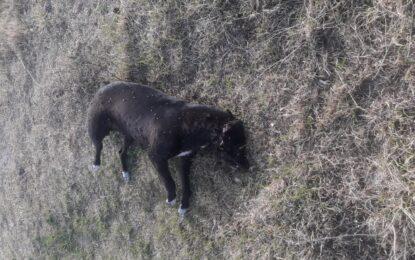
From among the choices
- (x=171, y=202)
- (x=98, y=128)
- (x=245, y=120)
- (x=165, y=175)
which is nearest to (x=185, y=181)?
(x=165, y=175)

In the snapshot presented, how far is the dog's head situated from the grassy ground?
16 centimetres

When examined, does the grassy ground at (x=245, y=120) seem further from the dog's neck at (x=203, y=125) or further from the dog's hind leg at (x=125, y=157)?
the dog's neck at (x=203, y=125)

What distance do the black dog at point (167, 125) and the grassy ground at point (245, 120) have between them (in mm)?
249

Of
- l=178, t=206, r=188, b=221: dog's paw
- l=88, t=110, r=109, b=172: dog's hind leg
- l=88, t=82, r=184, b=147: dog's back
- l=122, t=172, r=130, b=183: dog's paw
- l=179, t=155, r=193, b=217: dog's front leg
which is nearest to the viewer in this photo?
l=88, t=82, r=184, b=147: dog's back

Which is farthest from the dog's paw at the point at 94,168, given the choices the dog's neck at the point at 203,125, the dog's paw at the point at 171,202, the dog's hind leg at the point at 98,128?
the dog's neck at the point at 203,125

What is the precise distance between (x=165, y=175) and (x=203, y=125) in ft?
2.66

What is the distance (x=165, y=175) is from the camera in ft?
14.4

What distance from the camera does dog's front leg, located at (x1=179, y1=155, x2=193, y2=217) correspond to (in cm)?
443

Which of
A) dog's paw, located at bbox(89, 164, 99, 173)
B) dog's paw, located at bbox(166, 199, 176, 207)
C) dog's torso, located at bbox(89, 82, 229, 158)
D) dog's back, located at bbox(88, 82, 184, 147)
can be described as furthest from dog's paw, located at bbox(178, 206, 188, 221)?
dog's paw, located at bbox(89, 164, 99, 173)

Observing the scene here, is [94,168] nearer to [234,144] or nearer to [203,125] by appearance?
[203,125]

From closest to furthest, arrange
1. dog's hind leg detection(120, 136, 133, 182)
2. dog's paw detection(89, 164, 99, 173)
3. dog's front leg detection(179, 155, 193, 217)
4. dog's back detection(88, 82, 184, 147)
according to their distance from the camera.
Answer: dog's back detection(88, 82, 184, 147), dog's front leg detection(179, 155, 193, 217), dog's hind leg detection(120, 136, 133, 182), dog's paw detection(89, 164, 99, 173)

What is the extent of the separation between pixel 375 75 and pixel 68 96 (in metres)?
4.25

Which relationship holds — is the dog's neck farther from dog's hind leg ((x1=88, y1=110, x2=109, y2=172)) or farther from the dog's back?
dog's hind leg ((x1=88, y1=110, x2=109, y2=172))

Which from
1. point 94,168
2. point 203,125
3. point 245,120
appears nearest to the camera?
point 203,125
